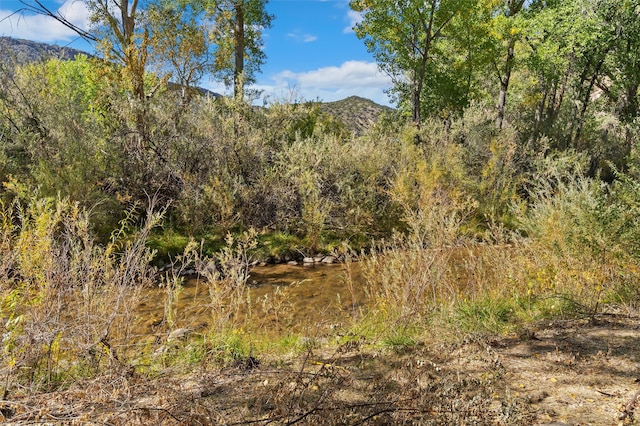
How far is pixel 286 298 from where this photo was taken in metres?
5.96

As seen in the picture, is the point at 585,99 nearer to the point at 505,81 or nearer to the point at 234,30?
the point at 505,81

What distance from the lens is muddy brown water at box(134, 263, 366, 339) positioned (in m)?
5.94

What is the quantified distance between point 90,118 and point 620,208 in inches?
446

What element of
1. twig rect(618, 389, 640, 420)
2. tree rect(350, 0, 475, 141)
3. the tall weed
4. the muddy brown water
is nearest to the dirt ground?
twig rect(618, 389, 640, 420)

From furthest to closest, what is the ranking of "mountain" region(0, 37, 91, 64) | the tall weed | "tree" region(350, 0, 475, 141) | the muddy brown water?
"tree" region(350, 0, 475, 141) < "mountain" region(0, 37, 91, 64) < the muddy brown water < the tall weed

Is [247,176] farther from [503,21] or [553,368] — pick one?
[503,21]

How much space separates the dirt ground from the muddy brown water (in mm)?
1516

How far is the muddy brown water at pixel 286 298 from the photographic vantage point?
5.94 metres

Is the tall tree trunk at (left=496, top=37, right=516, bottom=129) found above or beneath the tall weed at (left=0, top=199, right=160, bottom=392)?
above

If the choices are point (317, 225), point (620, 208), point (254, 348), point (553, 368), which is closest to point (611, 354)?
point (553, 368)

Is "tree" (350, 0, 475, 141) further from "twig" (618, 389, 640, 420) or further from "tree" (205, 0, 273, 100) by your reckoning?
"twig" (618, 389, 640, 420)

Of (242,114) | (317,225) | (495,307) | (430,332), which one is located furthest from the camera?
(242,114)

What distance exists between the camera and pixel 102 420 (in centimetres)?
231

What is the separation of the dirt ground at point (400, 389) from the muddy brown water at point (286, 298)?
4.97ft
